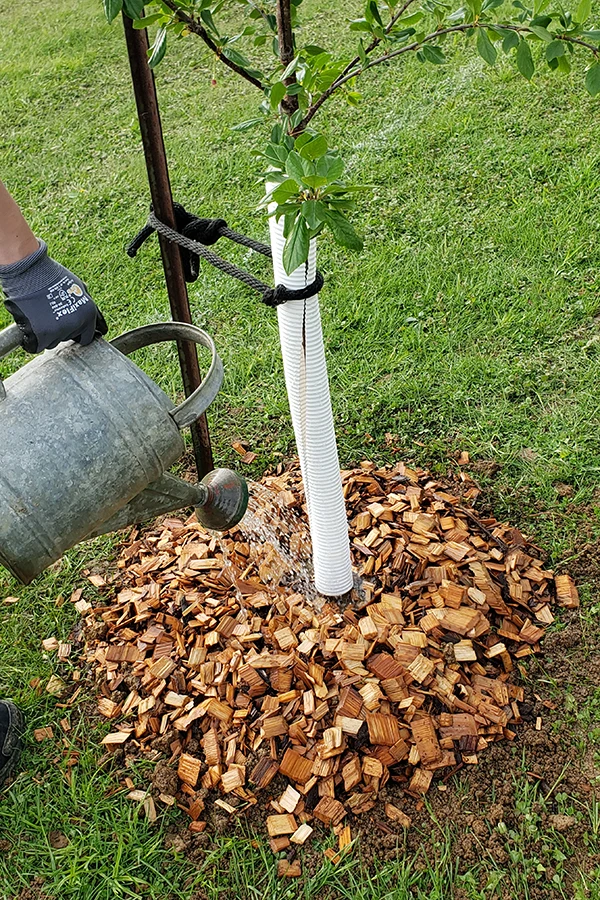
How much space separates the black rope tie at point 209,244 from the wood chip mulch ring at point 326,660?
1.03 meters

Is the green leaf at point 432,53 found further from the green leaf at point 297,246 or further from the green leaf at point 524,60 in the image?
the green leaf at point 297,246

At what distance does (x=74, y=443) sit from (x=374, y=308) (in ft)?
7.81

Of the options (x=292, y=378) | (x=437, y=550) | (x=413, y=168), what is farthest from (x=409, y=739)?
(x=413, y=168)

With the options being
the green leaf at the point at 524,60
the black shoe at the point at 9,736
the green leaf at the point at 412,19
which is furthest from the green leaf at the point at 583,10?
the black shoe at the point at 9,736

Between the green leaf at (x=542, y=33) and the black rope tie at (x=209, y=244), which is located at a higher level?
the green leaf at (x=542, y=33)

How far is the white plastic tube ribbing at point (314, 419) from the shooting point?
Answer: 6.34 feet

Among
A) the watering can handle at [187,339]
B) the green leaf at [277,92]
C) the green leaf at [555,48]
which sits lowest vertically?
the watering can handle at [187,339]

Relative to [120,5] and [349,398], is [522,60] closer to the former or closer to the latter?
[120,5]

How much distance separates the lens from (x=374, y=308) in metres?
3.78

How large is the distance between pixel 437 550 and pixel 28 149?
4.41 metres

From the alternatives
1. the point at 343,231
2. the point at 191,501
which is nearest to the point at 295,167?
the point at 343,231

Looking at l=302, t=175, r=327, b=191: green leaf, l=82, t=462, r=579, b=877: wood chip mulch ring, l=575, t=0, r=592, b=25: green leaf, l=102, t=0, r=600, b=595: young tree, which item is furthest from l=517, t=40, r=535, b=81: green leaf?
l=82, t=462, r=579, b=877: wood chip mulch ring

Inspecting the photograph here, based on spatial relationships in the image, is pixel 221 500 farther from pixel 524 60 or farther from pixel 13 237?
pixel 524 60

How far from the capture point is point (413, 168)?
4.62 metres
